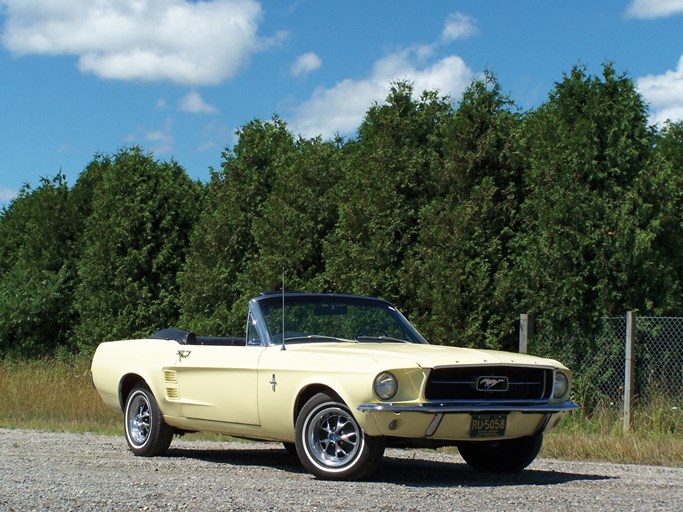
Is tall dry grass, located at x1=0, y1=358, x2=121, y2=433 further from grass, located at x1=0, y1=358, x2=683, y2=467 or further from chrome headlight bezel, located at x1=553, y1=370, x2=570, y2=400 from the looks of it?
chrome headlight bezel, located at x1=553, y1=370, x2=570, y2=400

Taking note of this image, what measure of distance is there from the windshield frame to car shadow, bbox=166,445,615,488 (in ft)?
3.82

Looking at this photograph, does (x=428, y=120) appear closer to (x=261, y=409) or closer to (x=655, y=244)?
(x=655, y=244)

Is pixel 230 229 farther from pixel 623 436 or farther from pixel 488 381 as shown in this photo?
pixel 488 381

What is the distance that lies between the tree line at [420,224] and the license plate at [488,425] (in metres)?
6.58

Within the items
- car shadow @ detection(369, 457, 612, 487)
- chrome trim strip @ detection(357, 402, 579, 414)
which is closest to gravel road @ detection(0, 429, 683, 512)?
car shadow @ detection(369, 457, 612, 487)

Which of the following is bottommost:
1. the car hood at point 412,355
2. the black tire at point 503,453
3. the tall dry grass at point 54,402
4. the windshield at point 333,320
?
the tall dry grass at point 54,402

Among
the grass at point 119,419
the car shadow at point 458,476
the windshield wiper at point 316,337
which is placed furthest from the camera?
the grass at point 119,419

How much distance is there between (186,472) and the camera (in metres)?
9.06

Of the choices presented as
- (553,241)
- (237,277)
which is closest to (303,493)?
(553,241)

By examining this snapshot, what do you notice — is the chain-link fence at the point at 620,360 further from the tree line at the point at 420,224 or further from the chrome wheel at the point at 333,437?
the chrome wheel at the point at 333,437

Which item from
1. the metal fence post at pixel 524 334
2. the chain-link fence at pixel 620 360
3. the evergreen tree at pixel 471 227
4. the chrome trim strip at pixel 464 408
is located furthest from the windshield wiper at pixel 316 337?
the evergreen tree at pixel 471 227

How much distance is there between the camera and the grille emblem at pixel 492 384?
8484 millimetres

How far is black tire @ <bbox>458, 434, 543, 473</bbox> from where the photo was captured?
9.17 m

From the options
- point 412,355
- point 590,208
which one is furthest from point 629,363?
point 412,355
